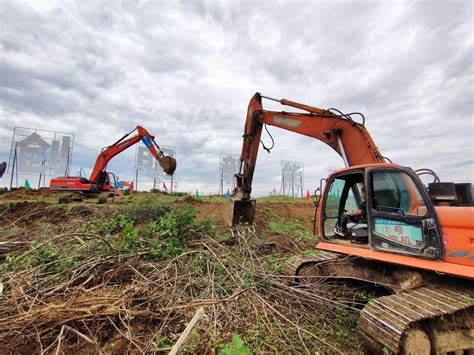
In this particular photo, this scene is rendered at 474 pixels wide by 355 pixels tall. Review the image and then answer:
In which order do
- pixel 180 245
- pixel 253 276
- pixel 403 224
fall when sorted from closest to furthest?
pixel 403 224 → pixel 253 276 → pixel 180 245

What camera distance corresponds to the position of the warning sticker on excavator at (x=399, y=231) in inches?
113

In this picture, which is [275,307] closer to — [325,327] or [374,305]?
[325,327]

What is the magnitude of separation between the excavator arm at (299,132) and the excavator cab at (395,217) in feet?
2.06

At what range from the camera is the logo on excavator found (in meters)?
5.47

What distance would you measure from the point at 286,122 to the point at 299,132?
420 millimetres

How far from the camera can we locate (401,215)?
3004 mm

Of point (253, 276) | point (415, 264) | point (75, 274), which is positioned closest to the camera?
point (415, 264)

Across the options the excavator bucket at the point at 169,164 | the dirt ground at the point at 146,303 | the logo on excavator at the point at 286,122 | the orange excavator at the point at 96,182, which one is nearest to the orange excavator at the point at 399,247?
the dirt ground at the point at 146,303

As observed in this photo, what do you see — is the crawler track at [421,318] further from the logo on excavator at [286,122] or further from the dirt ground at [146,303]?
the logo on excavator at [286,122]

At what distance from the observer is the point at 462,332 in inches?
99.1

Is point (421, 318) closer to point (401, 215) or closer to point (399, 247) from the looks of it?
point (399, 247)

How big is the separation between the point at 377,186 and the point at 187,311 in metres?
2.93

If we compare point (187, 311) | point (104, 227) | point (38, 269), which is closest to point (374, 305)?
point (187, 311)

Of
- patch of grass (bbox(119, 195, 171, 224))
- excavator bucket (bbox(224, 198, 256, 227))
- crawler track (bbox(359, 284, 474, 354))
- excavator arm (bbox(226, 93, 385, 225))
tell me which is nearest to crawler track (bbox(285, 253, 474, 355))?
crawler track (bbox(359, 284, 474, 354))
